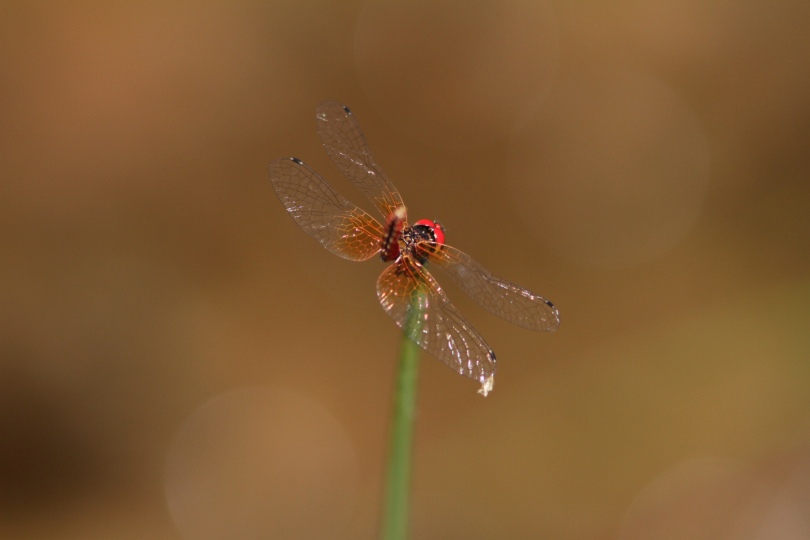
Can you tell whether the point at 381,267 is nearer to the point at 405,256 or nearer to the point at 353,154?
the point at 353,154

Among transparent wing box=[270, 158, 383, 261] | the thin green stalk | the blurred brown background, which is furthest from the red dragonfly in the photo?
the blurred brown background

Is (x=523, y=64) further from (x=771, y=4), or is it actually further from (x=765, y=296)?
(x=765, y=296)

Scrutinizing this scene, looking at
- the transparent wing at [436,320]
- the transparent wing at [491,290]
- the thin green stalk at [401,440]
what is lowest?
the thin green stalk at [401,440]

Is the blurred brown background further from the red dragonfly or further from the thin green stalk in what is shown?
the thin green stalk

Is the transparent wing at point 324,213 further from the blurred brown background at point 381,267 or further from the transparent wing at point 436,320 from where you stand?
the blurred brown background at point 381,267

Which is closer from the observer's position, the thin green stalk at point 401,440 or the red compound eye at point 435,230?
the thin green stalk at point 401,440

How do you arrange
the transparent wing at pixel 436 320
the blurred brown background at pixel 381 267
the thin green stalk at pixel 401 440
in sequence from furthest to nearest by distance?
1. the blurred brown background at pixel 381 267
2. the transparent wing at pixel 436 320
3. the thin green stalk at pixel 401 440

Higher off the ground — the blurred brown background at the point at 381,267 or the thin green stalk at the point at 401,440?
the blurred brown background at the point at 381,267

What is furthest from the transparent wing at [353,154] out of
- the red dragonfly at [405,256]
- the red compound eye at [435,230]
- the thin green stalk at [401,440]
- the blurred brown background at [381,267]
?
the blurred brown background at [381,267]
